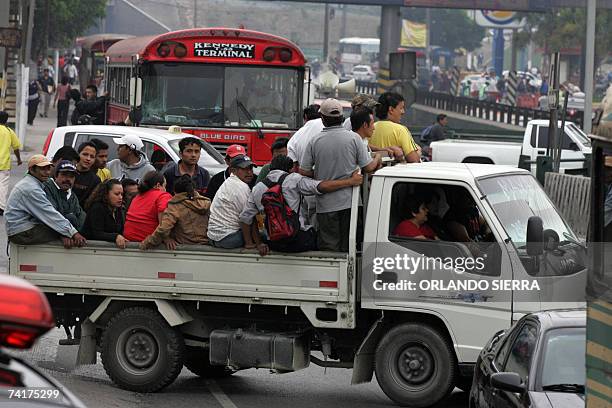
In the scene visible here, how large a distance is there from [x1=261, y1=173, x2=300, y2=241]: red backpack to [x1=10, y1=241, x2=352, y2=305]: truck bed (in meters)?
0.18

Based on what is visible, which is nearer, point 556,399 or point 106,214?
point 556,399

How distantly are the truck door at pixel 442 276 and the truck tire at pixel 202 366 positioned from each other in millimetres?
1732

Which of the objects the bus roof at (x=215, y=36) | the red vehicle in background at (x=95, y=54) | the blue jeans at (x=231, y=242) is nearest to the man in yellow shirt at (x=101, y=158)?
the blue jeans at (x=231, y=242)

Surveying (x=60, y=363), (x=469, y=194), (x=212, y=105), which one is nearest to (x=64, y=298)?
(x=60, y=363)

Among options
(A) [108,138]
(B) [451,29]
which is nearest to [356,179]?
(A) [108,138]

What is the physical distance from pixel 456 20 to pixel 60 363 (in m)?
130

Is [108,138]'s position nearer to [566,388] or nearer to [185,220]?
[185,220]

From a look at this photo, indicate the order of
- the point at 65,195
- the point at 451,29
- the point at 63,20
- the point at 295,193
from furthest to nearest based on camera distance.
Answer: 1. the point at 451,29
2. the point at 63,20
3. the point at 65,195
4. the point at 295,193

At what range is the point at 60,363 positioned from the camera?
1162 centimetres

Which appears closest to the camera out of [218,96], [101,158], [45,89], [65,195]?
[65,195]

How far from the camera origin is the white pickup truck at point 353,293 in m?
9.82

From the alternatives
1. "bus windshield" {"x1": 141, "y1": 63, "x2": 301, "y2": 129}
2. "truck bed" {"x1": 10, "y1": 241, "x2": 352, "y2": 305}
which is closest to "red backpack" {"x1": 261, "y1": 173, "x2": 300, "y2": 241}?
"truck bed" {"x1": 10, "y1": 241, "x2": 352, "y2": 305}

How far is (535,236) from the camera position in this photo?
9500 mm

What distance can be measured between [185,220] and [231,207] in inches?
14.4
